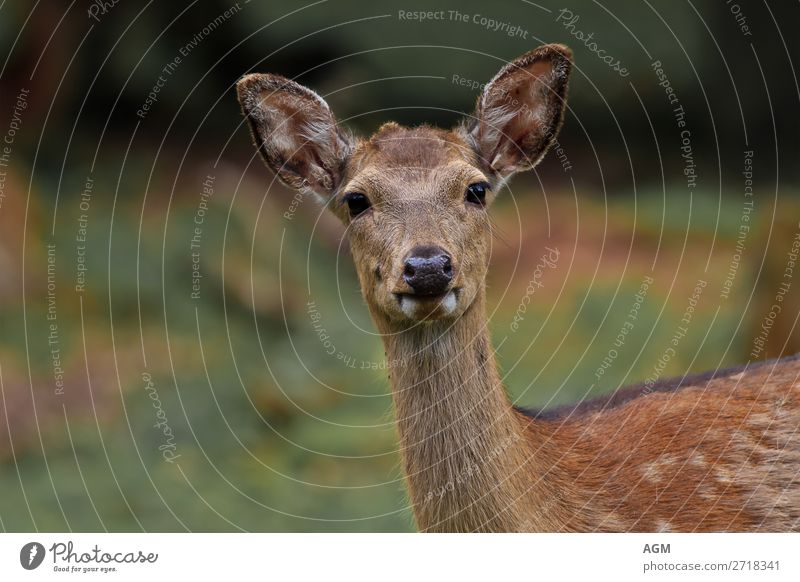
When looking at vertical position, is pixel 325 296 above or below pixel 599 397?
above

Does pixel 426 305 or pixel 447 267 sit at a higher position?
pixel 447 267

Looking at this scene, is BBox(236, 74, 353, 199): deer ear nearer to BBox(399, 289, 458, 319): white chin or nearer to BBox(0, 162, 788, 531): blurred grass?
BBox(399, 289, 458, 319): white chin

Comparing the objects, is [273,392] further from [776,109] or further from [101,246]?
[776,109]

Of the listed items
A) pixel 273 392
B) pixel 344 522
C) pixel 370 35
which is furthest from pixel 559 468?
pixel 370 35

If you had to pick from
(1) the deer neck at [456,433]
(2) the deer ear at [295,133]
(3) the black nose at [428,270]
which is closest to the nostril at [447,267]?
(3) the black nose at [428,270]

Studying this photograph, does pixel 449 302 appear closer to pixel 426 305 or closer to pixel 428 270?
pixel 426 305

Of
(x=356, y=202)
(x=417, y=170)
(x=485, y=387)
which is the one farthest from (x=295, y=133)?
(x=485, y=387)
